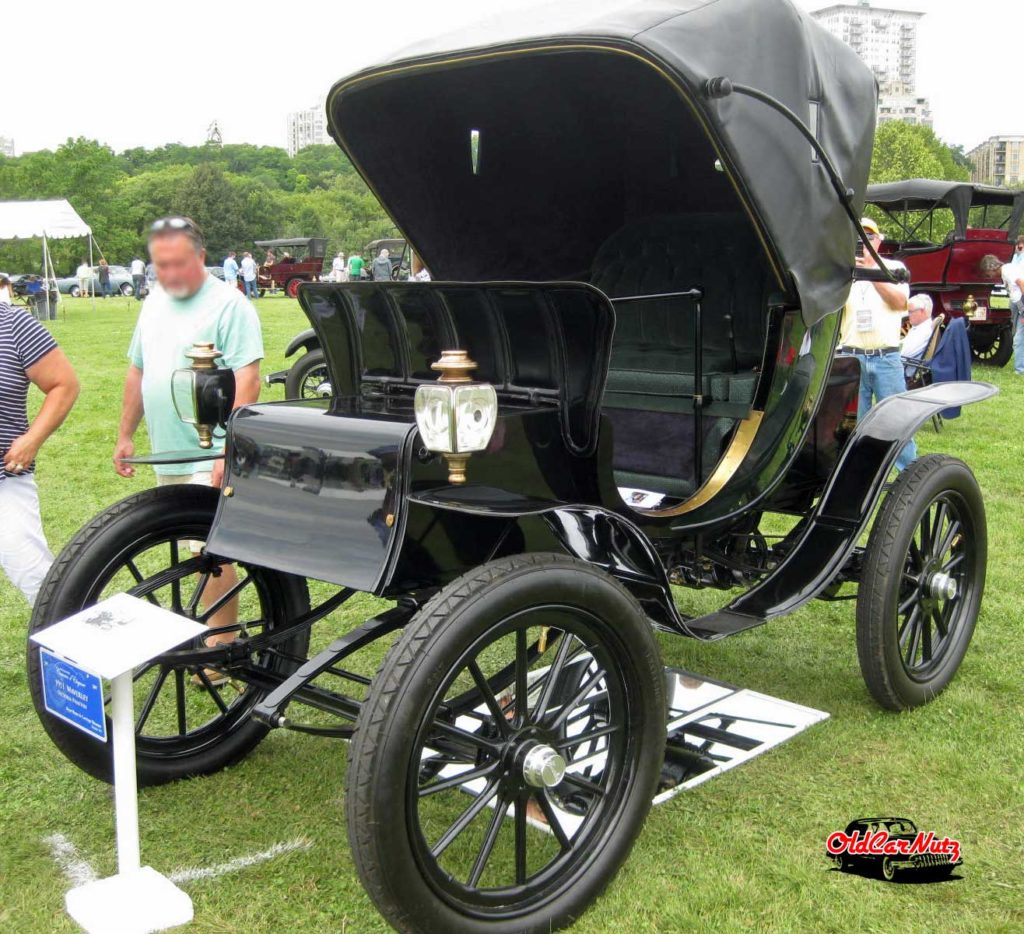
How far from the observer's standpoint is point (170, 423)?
4082 mm

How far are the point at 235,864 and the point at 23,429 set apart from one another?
1.91 m

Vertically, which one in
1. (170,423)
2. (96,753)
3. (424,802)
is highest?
(170,423)

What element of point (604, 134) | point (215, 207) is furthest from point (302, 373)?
point (215, 207)

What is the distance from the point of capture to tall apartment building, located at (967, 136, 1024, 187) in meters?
138

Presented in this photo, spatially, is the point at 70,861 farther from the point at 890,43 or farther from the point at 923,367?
the point at 890,43

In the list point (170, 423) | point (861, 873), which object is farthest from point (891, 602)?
point (170, 423)

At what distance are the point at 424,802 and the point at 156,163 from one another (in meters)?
104

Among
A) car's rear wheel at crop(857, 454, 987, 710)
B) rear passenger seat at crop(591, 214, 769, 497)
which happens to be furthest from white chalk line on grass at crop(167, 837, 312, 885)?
car's rear wheel at crop(857, 454, 987, 710)

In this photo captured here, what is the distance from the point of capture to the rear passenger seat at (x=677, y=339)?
415cm

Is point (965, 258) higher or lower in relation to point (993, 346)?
higher

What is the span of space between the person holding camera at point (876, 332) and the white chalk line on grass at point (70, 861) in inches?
230

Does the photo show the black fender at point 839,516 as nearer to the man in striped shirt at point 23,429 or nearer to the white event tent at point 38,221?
the man in striped shirt at point 23,429

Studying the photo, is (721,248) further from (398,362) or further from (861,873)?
(861,873)

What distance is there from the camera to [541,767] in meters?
2.57
